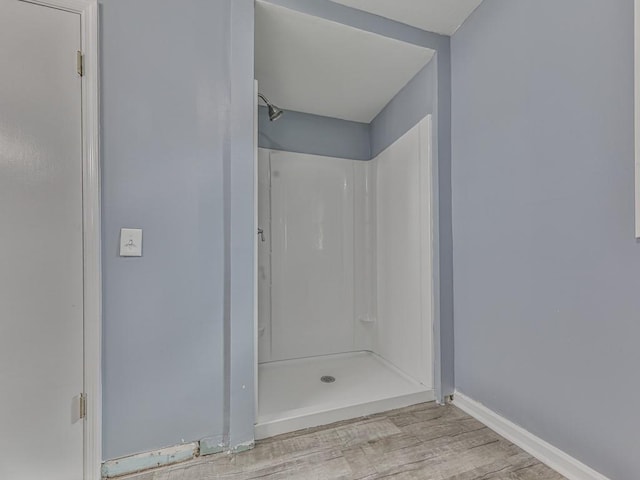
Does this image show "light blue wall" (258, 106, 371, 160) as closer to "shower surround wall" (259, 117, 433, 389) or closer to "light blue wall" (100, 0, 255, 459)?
"shower surround wall" (259, 117, 433, 389)

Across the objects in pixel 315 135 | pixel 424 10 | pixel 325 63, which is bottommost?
pixel 315 135

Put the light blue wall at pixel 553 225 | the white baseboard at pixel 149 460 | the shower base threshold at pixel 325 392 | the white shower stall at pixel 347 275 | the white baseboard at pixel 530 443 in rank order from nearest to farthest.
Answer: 1. the light blue wall at pixel 553 225
2. the white baseboard at pixel 530 443
3. the white baseboard at pixel 149 460
4. the shower base threshold at pixel 325 392
5. the white shower stall at pixel 347 275

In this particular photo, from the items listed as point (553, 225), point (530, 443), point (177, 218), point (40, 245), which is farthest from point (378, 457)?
point (40, 245)

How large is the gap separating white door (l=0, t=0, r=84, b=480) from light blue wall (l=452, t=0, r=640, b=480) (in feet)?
6.39

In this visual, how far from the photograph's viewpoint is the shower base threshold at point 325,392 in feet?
5.19

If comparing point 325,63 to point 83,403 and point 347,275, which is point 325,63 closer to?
point 347,275

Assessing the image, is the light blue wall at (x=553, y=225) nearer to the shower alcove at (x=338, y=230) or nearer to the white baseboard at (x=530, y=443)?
the white baseboard at (x=530, y=443)

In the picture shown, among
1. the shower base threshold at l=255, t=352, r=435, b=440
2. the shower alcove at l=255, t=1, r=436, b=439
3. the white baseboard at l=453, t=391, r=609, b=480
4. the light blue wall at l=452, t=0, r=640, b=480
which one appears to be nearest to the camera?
the light blue wall at l=452, t=0, r=640, b=480

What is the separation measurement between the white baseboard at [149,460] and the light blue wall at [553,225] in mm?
1535

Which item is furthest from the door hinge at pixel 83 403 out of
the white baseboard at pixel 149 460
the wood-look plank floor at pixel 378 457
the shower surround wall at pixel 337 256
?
the shower surround wall at pixel 337 256

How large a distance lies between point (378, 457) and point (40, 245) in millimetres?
1697

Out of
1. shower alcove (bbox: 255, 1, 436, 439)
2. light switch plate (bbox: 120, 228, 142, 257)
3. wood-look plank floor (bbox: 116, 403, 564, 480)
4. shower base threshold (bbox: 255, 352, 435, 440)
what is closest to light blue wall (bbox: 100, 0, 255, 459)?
light switch plate (bbox: 120, 228, 142, 257)

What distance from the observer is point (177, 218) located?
139cm

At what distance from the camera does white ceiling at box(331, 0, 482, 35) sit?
→ 161 centimetres
